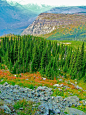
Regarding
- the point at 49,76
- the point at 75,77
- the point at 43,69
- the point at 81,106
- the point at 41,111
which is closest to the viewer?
the point at 41,111

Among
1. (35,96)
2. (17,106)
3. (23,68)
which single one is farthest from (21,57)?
(17,106)

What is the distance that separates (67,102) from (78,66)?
5406 centimetres

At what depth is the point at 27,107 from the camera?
1620cm

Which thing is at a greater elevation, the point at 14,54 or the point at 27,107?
the point at 27,107

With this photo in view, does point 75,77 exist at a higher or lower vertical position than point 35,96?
lower

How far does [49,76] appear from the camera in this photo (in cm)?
6119

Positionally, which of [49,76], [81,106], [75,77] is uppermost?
[81,106]

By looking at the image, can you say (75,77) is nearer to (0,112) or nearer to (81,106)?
(81,106)

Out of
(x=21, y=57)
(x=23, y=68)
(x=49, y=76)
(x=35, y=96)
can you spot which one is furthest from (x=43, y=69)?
(x=35, y=96)

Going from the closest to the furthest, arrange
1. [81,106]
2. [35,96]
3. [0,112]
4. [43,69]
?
[0,112], [81,106], [35,96], [43,69]

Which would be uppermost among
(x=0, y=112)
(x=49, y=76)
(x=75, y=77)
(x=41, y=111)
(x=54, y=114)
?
(x=0, y=112)

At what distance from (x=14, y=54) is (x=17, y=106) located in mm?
71167

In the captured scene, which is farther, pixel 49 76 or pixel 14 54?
pixel 14 54

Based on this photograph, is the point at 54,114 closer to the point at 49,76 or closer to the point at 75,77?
the point at 49,76
